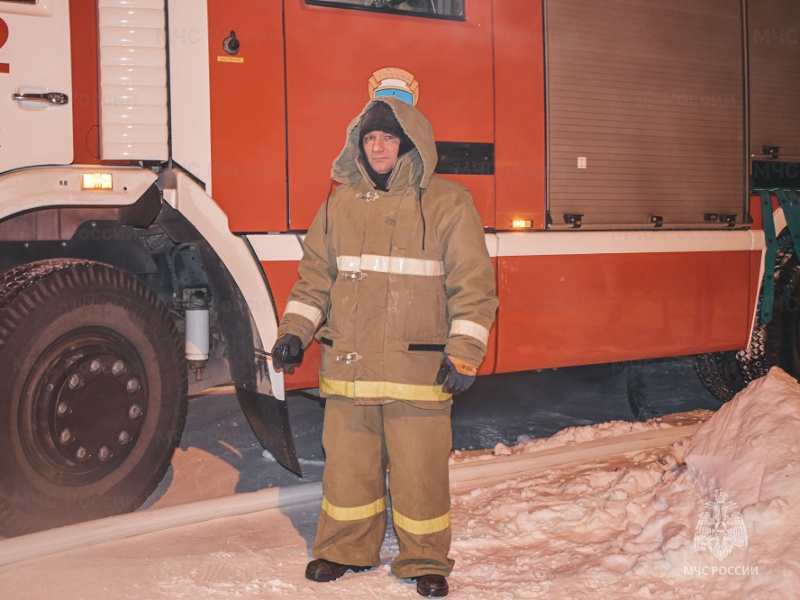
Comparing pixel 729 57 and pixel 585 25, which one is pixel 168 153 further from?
pixel 729 57

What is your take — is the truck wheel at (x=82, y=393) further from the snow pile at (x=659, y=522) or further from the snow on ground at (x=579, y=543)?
the snow pile at (x=659, y=522)

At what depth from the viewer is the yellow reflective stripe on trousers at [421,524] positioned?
3359mm

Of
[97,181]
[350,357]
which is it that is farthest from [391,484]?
[97,181]

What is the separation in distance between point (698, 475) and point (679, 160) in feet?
7.01

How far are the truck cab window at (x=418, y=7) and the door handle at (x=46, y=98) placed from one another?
141cm

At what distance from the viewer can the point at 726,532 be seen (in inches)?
133

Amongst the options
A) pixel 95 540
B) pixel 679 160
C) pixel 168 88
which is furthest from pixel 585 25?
Answer: pixel 95 540

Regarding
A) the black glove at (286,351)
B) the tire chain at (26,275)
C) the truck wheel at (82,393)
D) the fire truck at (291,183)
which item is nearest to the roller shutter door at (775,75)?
the fire truck at (291,183)

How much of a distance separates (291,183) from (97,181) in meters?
0.89

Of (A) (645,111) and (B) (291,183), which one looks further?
(A) (645,111)

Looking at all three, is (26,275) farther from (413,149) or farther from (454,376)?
(454,376)

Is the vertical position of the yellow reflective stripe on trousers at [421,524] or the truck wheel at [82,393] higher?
the truck wheel at [82,393]

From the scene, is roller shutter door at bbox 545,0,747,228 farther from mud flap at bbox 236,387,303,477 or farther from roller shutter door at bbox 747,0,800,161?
mud flap at bbox 236,387,303,477

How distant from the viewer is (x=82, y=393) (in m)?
3.80
